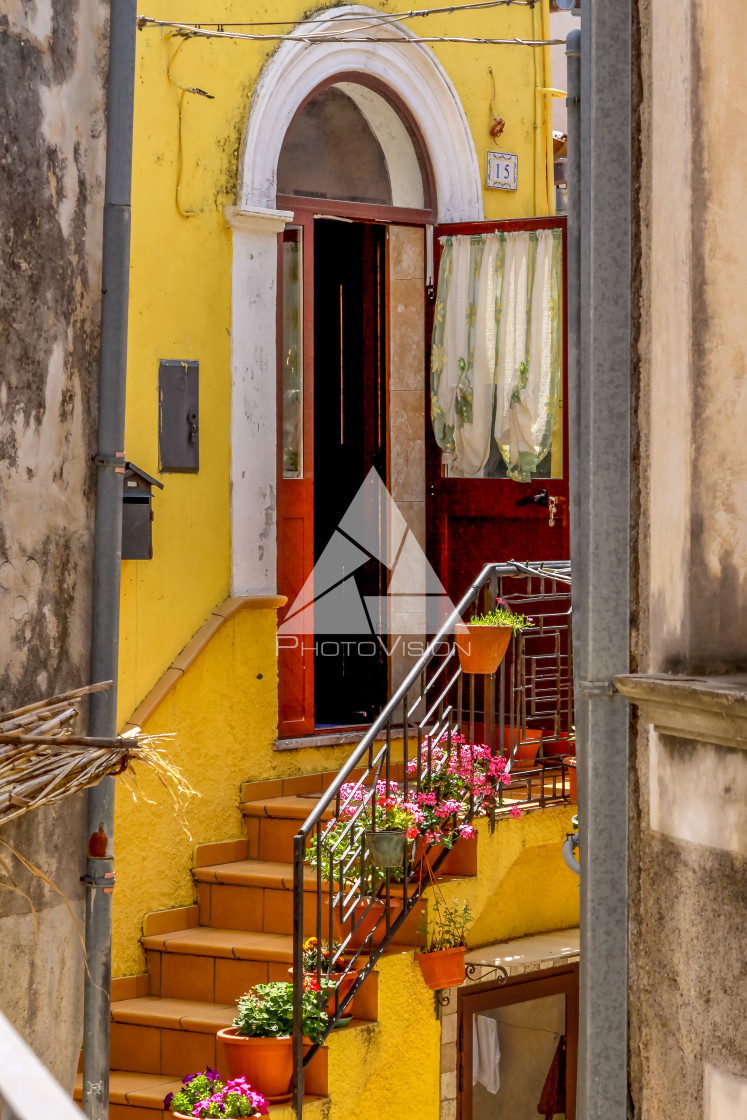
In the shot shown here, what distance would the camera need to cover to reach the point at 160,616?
27.1ft

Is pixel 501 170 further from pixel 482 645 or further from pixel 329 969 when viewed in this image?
pixel 329 969

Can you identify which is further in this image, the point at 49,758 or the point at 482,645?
the point at 482,645

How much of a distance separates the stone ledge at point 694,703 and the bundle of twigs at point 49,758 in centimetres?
112

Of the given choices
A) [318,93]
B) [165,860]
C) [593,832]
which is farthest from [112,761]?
[318,93]

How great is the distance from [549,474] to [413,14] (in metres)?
2.87

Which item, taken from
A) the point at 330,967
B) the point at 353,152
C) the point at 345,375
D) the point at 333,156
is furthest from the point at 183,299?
the point at 330,967

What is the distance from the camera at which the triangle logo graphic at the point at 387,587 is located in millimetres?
9469

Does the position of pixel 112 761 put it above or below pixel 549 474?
below

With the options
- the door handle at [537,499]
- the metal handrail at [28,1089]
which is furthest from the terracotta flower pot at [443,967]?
the metal handrail at [28,1089]

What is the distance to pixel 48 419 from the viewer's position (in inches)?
178

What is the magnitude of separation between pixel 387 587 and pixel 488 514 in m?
0.81

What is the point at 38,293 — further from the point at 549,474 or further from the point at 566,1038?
the point at 566,1038

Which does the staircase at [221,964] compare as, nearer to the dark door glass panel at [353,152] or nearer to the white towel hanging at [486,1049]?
the white towel hanging at [486,1049]

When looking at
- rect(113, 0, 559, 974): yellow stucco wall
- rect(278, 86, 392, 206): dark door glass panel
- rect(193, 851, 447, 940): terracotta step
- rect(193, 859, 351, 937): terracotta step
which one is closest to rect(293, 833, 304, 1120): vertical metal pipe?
rect(193, 851, 447, 940): terracotta step
